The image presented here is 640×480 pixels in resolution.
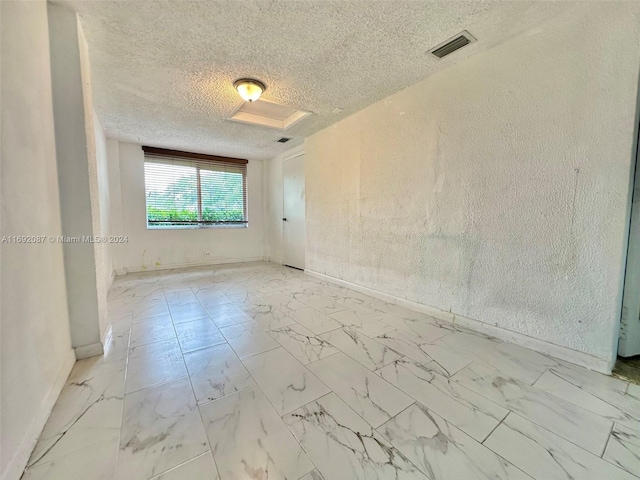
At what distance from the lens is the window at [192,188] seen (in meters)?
4.39

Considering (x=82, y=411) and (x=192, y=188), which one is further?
(x=192, y=188)

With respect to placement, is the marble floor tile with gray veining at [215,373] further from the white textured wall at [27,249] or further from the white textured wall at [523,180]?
the white textured wall at [523,180]

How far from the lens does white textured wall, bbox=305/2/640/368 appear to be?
1.44 meters

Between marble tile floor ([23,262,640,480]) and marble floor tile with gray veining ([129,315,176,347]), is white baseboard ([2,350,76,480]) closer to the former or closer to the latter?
marble tile floor ([23,262,640,480])

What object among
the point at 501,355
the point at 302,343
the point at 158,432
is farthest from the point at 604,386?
the point at 158,432

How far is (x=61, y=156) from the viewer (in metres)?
1.52

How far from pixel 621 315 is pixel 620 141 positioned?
110 centimetres

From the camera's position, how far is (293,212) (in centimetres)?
477

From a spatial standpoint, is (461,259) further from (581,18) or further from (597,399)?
(581,18)

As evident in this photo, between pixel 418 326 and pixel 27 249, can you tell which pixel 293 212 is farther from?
pixel 27 249

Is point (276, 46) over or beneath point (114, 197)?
over

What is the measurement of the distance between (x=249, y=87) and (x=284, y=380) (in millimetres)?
2433

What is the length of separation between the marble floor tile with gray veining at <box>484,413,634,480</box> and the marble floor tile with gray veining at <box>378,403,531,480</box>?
0.06 metres

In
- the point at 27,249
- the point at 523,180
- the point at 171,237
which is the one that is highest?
the point at 523,180
